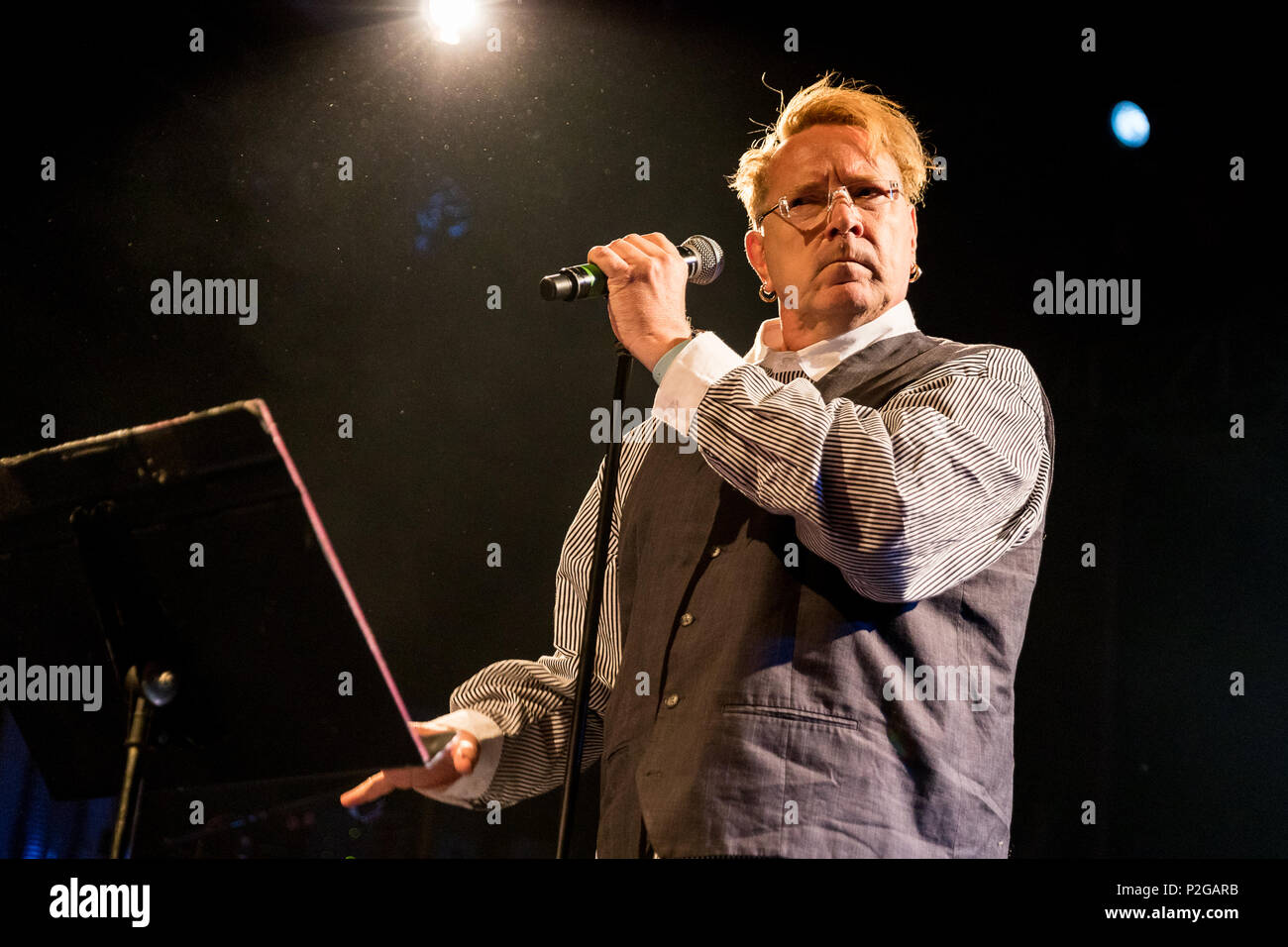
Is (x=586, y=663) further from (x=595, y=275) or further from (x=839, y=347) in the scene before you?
(x=839, y=347)

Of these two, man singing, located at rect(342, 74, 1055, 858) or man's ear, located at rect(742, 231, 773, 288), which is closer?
man singing, located at rect(342, 74, 1055, 858)

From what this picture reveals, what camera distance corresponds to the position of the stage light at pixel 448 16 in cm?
271

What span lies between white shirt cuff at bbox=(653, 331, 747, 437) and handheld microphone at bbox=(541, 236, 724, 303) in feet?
0.53

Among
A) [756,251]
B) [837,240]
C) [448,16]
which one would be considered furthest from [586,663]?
[448,16]

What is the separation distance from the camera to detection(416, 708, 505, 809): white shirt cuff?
65.9 inches

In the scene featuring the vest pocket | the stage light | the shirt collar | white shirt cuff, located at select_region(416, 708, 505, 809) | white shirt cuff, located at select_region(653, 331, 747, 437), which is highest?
the stage light

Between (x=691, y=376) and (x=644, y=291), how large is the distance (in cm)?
17

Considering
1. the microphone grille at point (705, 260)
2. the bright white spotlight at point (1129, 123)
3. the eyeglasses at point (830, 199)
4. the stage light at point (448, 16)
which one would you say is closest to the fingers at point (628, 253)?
the microphone grille at point (705, 260)

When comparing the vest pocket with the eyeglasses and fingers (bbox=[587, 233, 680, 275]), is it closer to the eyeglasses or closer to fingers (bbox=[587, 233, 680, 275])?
fingers (bbox=[587, 233, 680, 275])

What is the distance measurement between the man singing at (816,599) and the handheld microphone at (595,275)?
0.08 ft

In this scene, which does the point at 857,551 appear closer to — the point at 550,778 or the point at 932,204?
the point at 550,778

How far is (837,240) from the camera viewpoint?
1751 millimetres

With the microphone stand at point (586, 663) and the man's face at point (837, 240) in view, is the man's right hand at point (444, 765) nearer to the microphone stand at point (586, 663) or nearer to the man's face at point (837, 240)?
the microphone stand at point (586, 663)

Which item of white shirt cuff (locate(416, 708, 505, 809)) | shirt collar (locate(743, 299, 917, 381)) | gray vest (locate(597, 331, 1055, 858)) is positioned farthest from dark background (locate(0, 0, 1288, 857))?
gray vest (locate(597, 331, 1055, 858))
